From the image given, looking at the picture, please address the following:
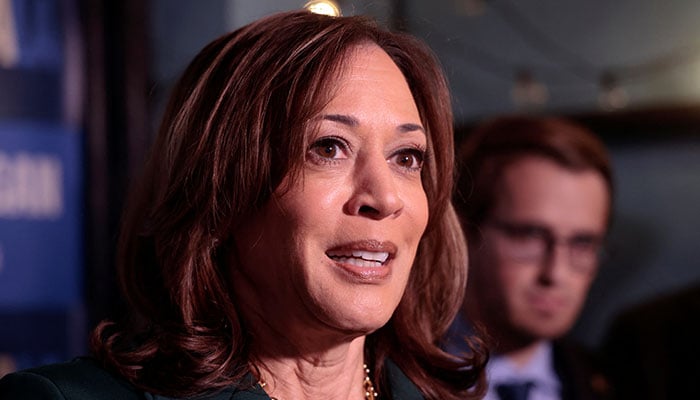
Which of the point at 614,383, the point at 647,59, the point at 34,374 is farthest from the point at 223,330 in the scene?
the point at 647,59

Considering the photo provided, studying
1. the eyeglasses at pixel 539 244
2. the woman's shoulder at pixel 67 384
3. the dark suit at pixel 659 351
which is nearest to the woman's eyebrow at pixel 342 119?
the woman's shoulder at pixel 67 384

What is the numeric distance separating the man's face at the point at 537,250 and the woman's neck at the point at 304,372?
79cm

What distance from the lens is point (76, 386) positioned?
130 centimetres

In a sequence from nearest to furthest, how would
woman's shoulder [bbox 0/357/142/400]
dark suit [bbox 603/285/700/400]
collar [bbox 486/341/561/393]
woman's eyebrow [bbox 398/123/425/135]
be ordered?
woman's shoulder [bbox 0/357/142/400]
woman's eyebrow [bbox 398/123/425/135]
collar [bbox 486/341/561/393]
dark suit [bbox 603/285/700/400]

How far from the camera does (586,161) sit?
2266 mm

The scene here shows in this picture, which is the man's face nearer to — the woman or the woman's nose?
the woman

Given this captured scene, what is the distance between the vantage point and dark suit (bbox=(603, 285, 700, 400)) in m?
2.56

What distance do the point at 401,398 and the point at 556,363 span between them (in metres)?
0.83

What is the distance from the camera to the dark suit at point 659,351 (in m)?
2.56

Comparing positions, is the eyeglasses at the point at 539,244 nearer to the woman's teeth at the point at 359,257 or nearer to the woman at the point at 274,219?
the woman at the point at 274,219

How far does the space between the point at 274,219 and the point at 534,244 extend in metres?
1.00

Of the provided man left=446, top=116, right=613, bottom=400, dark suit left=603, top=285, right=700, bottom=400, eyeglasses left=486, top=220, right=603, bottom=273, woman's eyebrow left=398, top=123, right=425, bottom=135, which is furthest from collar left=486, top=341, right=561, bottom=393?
woman's eyebrow left=398, top=123, right=425, bottom=135

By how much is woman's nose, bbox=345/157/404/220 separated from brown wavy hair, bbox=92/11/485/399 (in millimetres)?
80

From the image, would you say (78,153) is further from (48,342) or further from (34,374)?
(34,374)
